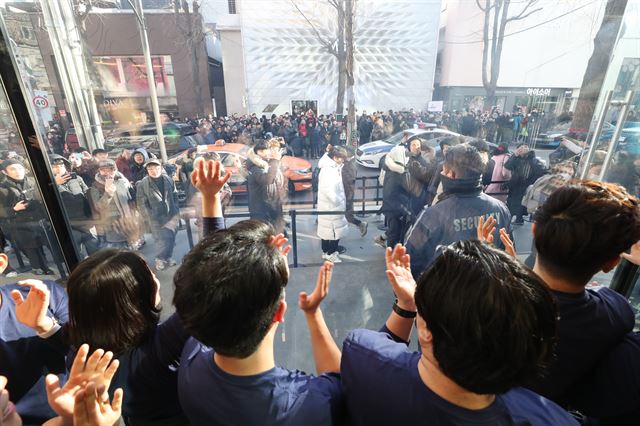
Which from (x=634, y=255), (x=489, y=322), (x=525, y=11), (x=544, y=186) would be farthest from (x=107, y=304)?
(x=544, y=186)

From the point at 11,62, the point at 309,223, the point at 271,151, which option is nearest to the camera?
the point at 11,62

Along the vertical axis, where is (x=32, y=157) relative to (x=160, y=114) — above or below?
below

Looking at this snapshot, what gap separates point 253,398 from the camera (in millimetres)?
574

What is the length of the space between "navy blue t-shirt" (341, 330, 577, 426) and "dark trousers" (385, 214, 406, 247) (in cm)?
147

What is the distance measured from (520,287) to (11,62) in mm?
1883

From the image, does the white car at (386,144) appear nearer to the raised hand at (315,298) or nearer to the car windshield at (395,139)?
the car windshield at (395,139)

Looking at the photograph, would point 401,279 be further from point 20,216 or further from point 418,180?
point 20,216

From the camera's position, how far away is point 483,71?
5.06 ft

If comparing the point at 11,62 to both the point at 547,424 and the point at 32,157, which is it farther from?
the point at 547,424

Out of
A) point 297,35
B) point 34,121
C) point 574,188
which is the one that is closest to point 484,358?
point 574,188

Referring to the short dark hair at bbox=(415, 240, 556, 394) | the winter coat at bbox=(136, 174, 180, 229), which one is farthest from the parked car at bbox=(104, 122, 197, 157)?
the short dark hair at bbox=(415, 240, 556, 394)

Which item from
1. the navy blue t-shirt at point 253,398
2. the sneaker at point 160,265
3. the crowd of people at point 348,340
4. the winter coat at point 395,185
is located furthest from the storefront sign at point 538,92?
the sneaker at point 160,265

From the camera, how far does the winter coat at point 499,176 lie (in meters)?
1.82

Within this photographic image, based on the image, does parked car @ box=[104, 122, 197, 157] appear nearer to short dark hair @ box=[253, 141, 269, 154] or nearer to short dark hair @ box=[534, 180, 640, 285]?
short dark hair @ box=[253, 141, 269, 154]
